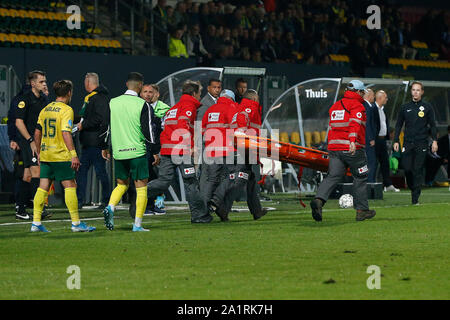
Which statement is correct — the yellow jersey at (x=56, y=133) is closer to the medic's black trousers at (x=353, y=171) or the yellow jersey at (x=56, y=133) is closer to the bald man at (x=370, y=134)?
the medic's black trousers at (x=353, y=171)

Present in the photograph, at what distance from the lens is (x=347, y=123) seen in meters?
14.0

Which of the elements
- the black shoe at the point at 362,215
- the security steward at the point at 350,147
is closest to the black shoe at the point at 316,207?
the security steward at the point at 350,147

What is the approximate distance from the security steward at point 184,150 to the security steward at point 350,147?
1.73 metres

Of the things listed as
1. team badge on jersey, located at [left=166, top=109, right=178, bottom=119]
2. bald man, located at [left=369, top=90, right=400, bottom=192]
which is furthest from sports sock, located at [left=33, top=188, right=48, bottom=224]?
bald man, located at [left=369, top=90, right=400, bottom=192]

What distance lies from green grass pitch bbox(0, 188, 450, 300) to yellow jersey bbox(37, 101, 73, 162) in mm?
1020

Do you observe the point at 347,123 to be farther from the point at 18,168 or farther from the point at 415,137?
the point at 18,168

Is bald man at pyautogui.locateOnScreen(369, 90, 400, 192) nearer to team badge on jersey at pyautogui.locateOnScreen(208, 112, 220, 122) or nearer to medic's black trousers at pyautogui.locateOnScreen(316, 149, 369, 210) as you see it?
medic's black trousers at pyautogui.locateOnScreen(316, 149, 369, 210)

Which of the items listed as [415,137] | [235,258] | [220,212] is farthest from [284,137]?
[235,258]

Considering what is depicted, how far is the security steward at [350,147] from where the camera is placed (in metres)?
13.9

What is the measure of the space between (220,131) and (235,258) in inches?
Result: 191

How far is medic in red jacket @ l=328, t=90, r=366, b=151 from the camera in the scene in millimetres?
13844

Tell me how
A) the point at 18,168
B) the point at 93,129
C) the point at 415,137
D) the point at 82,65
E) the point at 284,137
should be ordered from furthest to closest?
1. the point at 82,65
2. the point at 284,137
3. the point at 415,137
4. the point at 93,129
5. the point at 18,168

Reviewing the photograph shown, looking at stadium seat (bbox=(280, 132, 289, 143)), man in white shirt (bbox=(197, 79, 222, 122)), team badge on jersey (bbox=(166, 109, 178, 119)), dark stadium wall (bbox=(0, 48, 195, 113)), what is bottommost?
stadium seat (bbox=(280, 132, 289, 143))

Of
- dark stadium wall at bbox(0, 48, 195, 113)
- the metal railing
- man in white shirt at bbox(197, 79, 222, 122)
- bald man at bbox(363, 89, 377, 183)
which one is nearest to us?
man in white shirt at bbox(197, 79, 222, 122)
